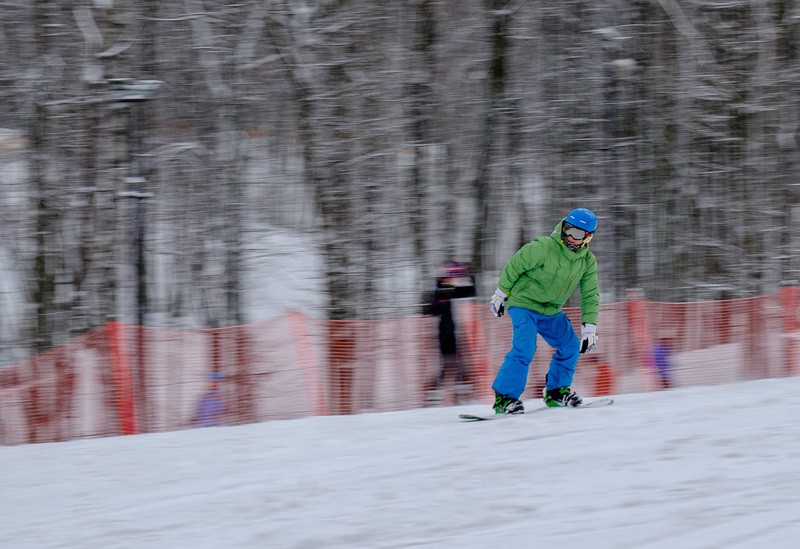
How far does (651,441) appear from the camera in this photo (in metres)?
6.00

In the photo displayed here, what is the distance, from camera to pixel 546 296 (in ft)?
23.5

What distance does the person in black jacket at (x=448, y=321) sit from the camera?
30.8 feet

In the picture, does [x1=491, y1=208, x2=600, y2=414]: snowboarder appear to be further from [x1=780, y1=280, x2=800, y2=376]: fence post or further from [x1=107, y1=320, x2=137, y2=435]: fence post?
[x1=780, y1=280, x2=800, y2=376]: fence post

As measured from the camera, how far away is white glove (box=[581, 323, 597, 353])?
7.18 m

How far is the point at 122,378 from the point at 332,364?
2150 mm

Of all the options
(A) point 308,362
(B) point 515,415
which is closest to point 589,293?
(B) point 515,415

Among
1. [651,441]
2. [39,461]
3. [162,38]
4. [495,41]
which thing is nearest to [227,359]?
[39,461]

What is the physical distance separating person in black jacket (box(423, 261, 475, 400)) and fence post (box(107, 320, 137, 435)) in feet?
9.92

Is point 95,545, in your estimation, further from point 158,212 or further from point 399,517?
point 158,212

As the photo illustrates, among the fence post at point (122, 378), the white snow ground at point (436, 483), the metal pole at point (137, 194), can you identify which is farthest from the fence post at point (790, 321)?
the fence post at point (122, 378)

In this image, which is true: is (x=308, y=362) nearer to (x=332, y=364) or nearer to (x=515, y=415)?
(x=332, y=364)

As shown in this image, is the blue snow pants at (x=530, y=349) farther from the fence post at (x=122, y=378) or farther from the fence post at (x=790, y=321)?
the fence post at (x=790, y=321)

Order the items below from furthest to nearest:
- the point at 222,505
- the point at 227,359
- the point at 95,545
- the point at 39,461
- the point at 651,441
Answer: the point at 227,359 → the point at 39,461 → the point at 651,441 → the point at 222,505 → the point at 95,545

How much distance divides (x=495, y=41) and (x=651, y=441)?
882cm
